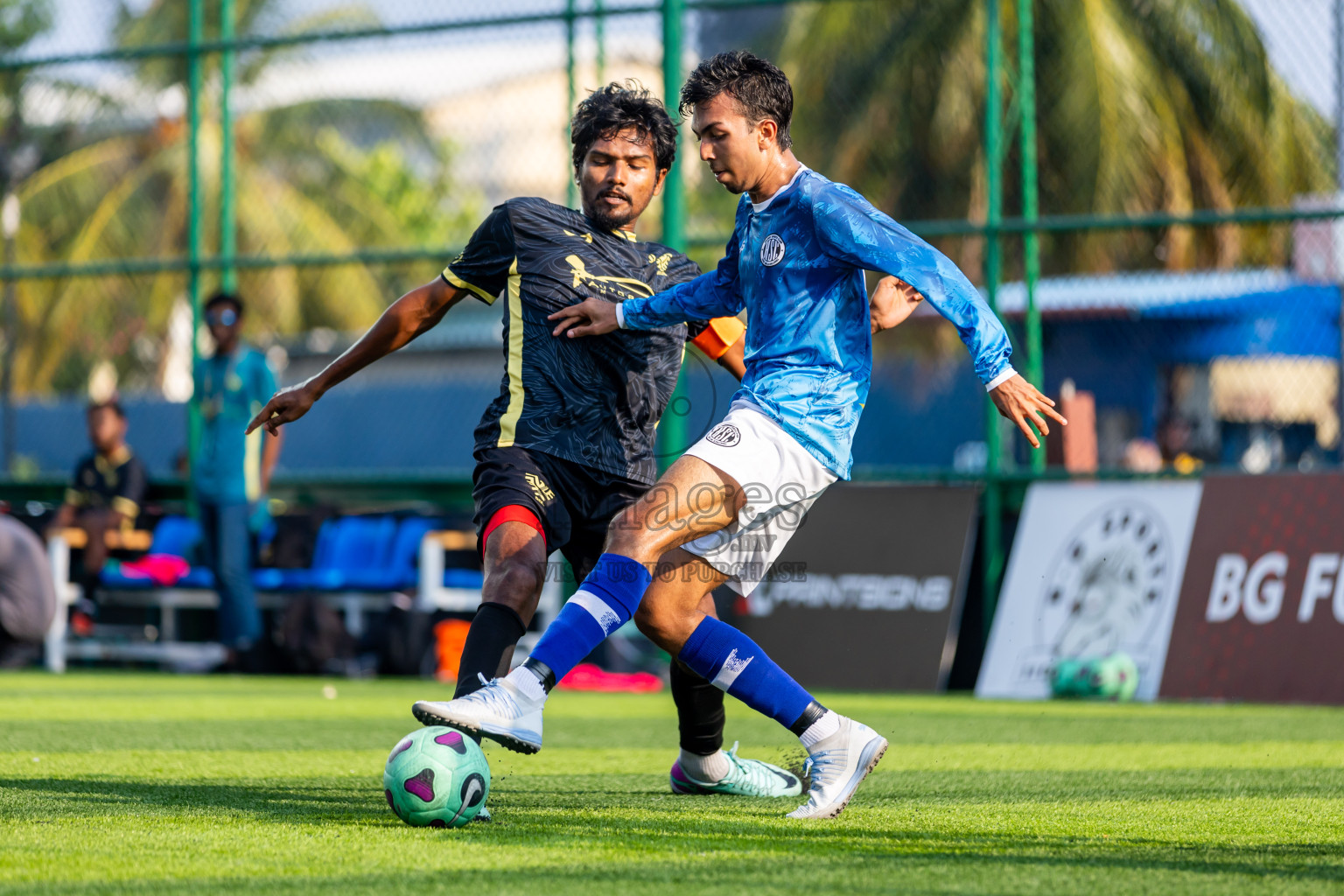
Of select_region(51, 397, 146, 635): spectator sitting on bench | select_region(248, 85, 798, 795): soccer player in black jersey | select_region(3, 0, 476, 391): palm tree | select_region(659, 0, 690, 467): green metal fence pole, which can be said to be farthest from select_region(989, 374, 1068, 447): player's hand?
select_region(3, 0, 476, 391): palm tree

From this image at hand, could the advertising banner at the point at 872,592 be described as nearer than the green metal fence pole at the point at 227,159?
Yes

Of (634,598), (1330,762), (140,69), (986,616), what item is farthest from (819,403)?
(140,69)

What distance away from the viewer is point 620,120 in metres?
4.77

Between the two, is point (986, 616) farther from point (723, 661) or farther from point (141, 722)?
point (723, 661)

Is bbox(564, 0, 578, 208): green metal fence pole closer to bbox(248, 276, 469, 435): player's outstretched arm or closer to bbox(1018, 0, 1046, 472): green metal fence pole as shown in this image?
bbox(1018, 0, 1046, 472): green metal fence pole

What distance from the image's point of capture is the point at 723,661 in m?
4.32

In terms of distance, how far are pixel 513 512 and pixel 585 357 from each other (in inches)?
23.7

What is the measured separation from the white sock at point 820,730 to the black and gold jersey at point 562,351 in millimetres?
1010

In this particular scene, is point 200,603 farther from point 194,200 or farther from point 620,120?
point 620,120

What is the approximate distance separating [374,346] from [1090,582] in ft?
18.3

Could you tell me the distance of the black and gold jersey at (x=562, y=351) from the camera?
15.7 ft

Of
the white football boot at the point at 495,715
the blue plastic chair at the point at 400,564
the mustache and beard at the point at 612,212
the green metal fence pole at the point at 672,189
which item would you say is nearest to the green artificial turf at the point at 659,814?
the white football boot at the point at 495,715

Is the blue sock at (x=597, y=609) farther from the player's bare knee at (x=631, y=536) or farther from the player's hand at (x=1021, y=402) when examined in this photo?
the player's hand at (x=1021, y=402)

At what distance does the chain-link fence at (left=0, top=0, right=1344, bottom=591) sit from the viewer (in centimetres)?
1012
